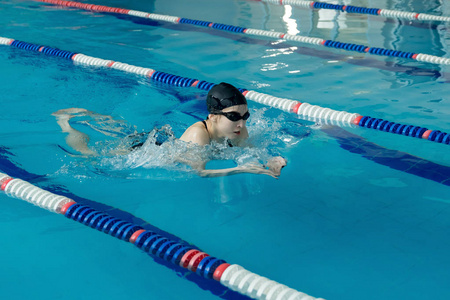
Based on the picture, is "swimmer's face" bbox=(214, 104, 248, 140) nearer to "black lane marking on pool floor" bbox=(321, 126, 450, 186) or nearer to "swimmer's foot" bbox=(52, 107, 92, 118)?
"black lane marking on pool floor" bbox=(321, 126, 450, 186)

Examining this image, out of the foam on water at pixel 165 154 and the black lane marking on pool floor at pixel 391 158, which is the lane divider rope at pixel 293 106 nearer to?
the black lane marking on pool floor at pixel 391 158

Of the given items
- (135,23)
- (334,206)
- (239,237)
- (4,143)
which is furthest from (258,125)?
(135,23)

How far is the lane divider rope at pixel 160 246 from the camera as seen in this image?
8.19 ft

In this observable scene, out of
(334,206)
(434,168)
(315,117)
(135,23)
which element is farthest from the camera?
(135,23)

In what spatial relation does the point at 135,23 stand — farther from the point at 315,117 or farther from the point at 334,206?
the point at 334,206

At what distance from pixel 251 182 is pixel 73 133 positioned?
165 centimetres

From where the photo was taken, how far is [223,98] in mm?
3547

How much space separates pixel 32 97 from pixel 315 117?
271cm

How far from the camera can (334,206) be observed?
3.39 meters

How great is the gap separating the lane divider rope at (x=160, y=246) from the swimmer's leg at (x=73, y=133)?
0.70m

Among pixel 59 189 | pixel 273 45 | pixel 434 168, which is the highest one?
pixel 273 45

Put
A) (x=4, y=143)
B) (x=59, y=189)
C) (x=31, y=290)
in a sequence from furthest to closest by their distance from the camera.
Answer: (x=4, y=143)
(x=59, y=189)
(x=31, y=290)

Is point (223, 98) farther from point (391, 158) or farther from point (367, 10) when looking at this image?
point (367, 10)

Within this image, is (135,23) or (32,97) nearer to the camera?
(32,97)
